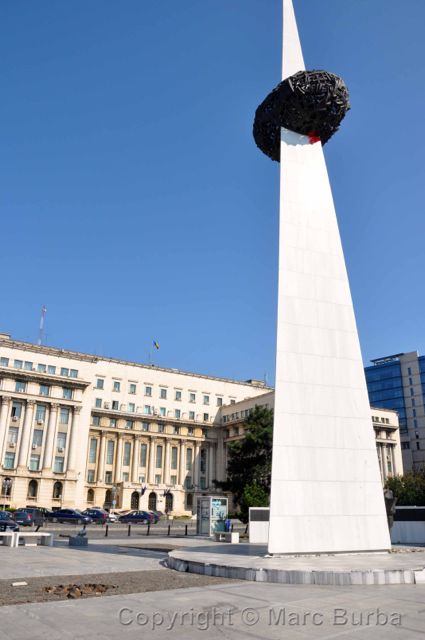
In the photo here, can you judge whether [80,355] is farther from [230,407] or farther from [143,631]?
[143,631]

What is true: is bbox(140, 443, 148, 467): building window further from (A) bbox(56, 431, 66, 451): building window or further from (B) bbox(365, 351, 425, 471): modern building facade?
(B) bbox(365, 351, 425, 471): modern building facade

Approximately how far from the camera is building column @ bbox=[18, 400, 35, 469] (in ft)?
223

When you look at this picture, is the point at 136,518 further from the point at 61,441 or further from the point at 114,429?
the point at 114,429

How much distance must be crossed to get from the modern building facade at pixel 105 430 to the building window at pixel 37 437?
144mm

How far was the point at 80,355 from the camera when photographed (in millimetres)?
75625

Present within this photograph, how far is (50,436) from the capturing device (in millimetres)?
70688

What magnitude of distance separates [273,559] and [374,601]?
594 cm

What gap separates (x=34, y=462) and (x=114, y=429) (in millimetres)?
16346

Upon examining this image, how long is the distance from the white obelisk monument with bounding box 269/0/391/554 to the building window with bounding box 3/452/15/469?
200 ft

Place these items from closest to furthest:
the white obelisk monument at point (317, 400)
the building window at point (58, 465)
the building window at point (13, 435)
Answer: the white obelisk monument at point (317, 400) → the building window at point (13, 435) → the building window at point (58, 465)

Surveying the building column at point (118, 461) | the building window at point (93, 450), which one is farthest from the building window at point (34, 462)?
the building column at point (118, 461)

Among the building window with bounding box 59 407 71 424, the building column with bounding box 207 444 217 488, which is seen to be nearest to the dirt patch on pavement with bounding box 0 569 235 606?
the building window with bounding box 59 407 71 424

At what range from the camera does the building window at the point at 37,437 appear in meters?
70.6

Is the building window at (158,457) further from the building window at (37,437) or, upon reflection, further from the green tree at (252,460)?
the green tree at (252,460)
